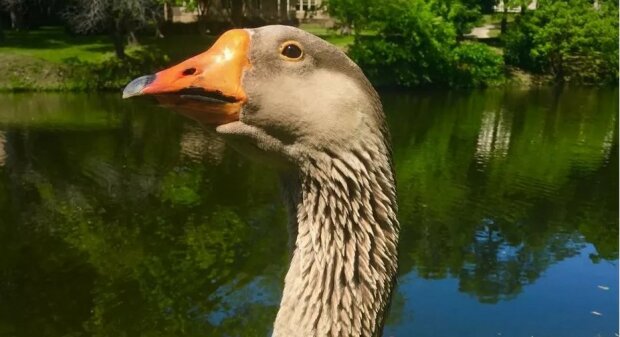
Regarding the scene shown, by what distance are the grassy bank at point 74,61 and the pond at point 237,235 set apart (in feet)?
22.2

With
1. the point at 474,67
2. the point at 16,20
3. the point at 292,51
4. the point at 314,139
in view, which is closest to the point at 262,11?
the point at 474,67

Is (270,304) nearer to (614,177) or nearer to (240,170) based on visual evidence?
(240,170)

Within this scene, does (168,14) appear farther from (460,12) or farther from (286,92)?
(286,92)

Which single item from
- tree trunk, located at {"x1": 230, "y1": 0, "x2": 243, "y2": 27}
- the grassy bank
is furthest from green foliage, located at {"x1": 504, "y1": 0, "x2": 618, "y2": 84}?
the grassy bank

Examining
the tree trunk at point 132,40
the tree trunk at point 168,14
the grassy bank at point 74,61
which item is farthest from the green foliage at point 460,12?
the tree trunk at point 132,40

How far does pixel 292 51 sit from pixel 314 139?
418mm

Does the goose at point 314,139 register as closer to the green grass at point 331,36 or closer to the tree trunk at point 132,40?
the tree trunk at point 132,40

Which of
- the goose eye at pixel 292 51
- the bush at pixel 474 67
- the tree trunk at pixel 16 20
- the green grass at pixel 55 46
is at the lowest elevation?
the bush at pixel 474 67

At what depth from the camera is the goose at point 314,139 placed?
2.92m

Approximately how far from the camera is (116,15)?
1249 inches

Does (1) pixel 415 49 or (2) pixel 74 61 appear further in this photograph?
(1) pixel 415 49

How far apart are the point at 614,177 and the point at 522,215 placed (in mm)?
5811

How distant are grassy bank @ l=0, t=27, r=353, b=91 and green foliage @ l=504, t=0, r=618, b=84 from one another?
23.3 m

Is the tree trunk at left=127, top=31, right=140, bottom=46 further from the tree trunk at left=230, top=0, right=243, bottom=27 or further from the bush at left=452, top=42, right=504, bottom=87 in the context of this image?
the bush at left=452, top=42, right=504, bottom=87
